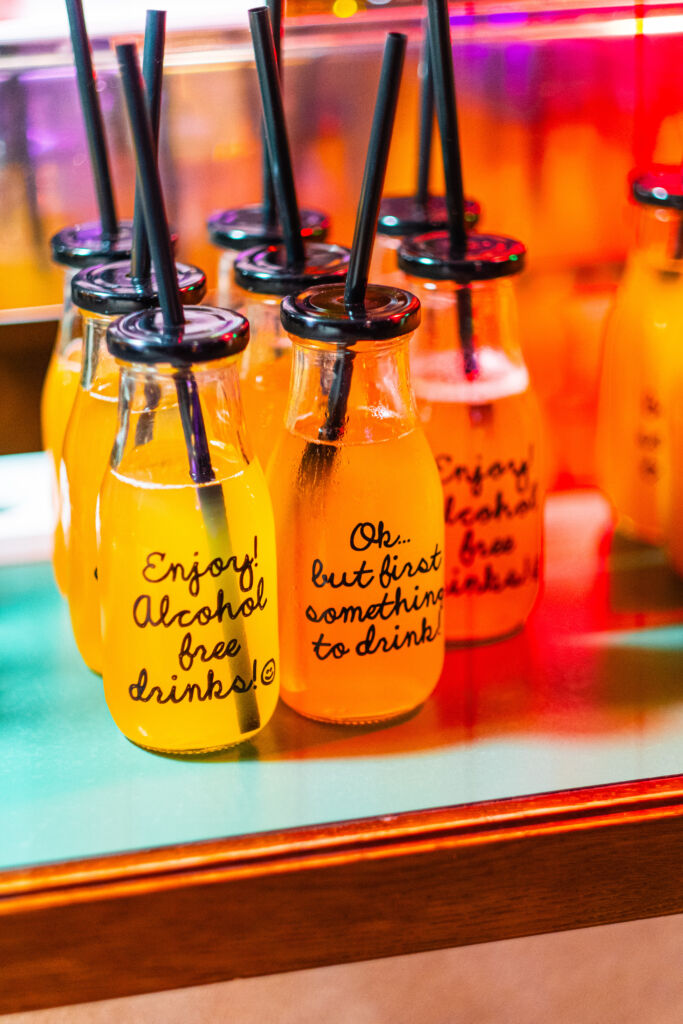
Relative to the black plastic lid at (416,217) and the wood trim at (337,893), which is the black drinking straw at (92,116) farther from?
the wood trim at (337,893)

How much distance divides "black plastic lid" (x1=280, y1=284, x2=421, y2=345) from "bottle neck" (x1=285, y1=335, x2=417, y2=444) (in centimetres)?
2

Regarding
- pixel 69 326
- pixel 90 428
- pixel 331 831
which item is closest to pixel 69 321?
pixel 69 326

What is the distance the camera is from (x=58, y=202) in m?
0.83

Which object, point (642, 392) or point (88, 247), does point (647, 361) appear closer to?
point (642, 392)

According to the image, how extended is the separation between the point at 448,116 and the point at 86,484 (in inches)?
10.7

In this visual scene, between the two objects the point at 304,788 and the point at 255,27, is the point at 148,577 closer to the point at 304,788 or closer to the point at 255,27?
the point at 304,788

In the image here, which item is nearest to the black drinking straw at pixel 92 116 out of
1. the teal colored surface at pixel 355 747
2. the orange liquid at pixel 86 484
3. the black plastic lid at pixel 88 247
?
the black plastic lid at pixel 88 247

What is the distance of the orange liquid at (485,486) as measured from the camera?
2.09 ft

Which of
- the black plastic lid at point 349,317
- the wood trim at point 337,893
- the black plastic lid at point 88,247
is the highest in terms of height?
the black plastic lid at point 88,247

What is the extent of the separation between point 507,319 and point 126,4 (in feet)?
1.24

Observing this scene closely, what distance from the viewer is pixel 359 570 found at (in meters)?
0.57

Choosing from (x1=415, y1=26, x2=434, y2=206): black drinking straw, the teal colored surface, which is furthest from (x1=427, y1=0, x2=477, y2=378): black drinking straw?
the teal colored surface

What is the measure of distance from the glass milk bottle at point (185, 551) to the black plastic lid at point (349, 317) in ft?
0.10

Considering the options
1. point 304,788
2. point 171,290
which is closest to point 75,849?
point 304,788
